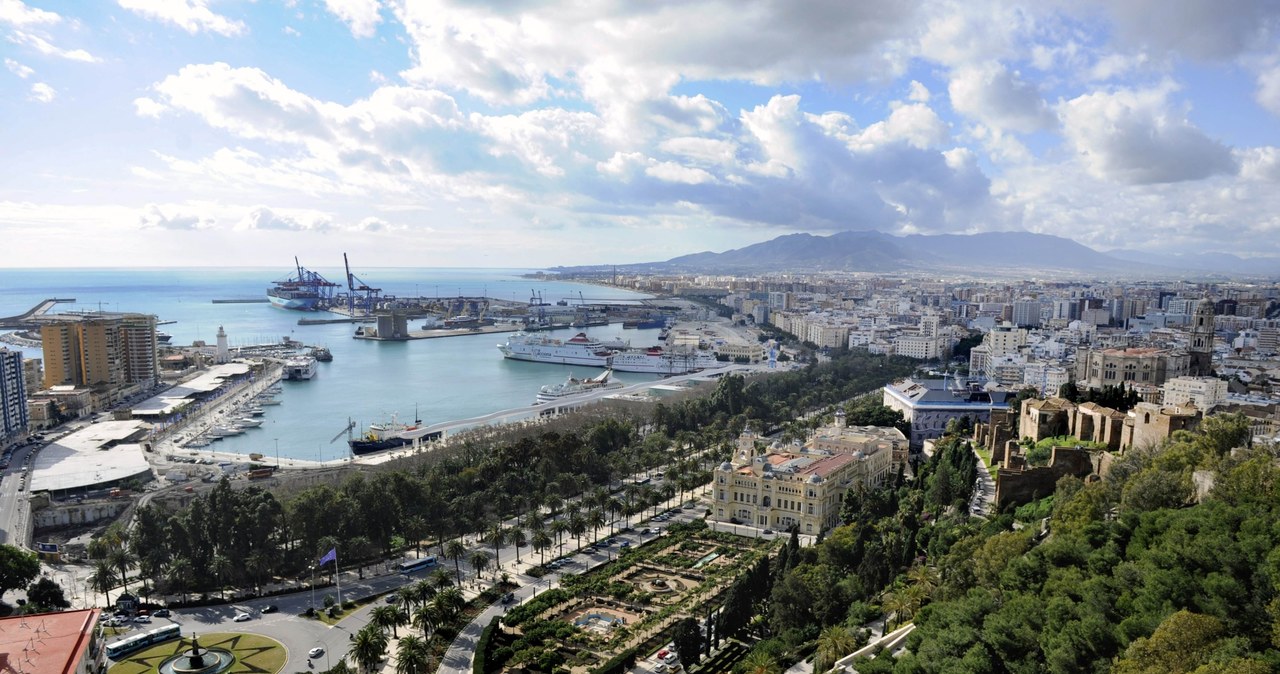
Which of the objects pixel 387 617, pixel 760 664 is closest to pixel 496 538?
pixel 387 617

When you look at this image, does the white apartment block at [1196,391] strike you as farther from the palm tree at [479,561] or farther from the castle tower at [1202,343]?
the palm tree at [479,561]

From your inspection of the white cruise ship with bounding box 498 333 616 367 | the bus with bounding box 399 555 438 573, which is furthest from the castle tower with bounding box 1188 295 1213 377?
the white cruise ship with bounding box 498 333 616 367

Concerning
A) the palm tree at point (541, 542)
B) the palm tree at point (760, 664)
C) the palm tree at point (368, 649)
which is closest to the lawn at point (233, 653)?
the palm tree at point (368, 649)

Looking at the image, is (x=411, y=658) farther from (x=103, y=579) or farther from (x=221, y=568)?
(x=103, y=579)

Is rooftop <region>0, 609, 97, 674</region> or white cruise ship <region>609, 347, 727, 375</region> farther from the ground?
rooftop <region>0, 609, 97, 674</region>

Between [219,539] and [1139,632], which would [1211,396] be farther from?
[219,539]

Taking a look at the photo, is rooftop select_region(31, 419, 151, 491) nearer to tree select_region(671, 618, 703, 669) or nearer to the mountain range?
tree select_region(671, 618, 703, 669)
